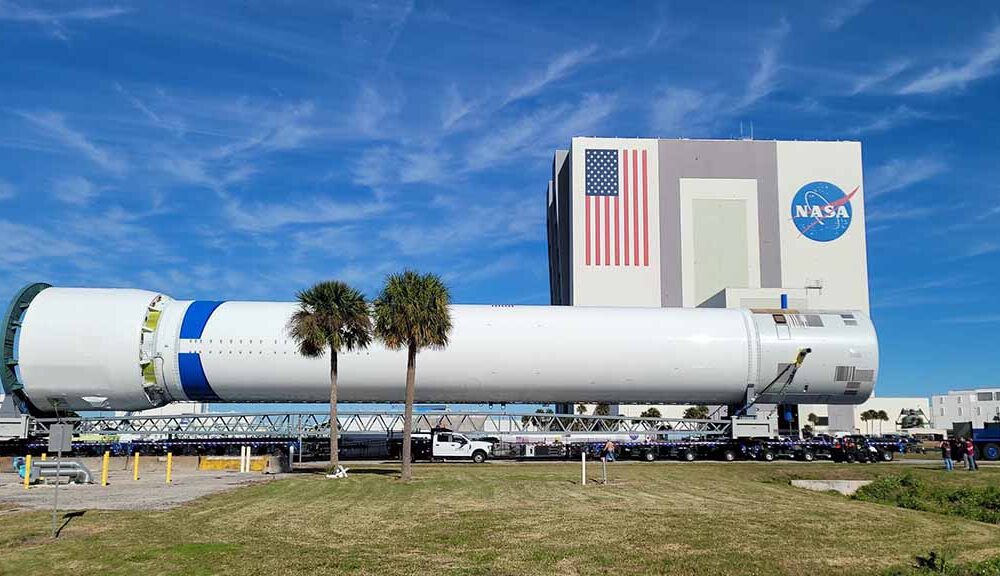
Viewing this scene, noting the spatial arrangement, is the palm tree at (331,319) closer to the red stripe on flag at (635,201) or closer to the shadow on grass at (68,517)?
the shadow on grass at (68,517)

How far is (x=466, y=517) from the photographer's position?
17531 millimetres

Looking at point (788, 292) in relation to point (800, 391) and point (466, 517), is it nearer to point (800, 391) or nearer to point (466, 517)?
point (800, 391)

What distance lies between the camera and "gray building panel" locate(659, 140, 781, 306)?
8138 cm

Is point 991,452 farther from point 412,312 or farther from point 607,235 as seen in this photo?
point 607,235

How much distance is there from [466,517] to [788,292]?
2638 inches

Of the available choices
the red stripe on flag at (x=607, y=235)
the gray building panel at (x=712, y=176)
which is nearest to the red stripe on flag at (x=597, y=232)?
the red stripe on flag at (x=607, y=235)

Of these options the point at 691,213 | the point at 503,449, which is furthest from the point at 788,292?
the point at 503,449

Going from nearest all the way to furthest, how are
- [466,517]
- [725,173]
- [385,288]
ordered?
[466,517], [385,288], [725,173]

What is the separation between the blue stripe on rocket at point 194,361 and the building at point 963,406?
342ft

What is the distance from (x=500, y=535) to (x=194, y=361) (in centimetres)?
2908

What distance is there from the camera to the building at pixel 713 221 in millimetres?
80562

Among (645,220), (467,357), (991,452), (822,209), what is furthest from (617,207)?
(467,357)

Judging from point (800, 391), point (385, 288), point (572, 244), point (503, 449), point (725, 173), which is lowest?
point (503, 449)

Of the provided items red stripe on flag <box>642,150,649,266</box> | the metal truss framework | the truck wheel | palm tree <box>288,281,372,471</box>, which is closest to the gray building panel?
red stripe on flag <box>642,150,649,266</box>
